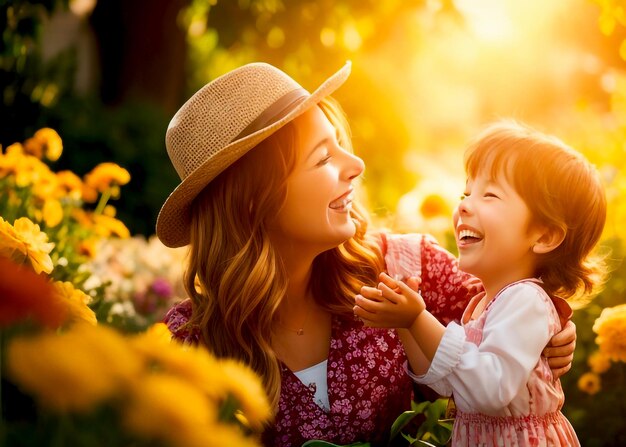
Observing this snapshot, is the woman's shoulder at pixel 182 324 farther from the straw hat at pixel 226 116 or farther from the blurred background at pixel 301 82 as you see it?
the blurred background at pixel 301 82

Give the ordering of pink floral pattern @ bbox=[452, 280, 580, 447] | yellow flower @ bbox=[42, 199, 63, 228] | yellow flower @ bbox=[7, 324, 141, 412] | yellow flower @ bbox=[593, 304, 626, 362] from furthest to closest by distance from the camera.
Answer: yellow flower @ bbox=[42, 199, 63, 228], yellow flower @ bbox=[593, 304, 626, 362], pink floral pattern @ bbox=[452, 280, 580, 447], yellow flower @ bbox=[7, 324, 141, 412]

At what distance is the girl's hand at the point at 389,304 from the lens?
2.05m

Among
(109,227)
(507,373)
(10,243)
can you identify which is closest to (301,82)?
(109,227)

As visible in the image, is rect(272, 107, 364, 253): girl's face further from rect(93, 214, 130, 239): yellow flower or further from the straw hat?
rect(93, 214, 130, 239): yellow flower

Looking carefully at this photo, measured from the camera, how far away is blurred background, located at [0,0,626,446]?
3961 mm

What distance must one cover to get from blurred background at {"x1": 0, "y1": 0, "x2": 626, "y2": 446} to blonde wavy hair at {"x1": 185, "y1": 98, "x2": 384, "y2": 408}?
618 mm

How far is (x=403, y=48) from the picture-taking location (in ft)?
40.5

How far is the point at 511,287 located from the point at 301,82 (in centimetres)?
760

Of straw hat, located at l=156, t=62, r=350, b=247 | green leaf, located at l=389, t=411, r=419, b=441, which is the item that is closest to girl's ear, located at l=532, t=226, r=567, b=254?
green leaf, located at l=389, t=411, r=419, b=441

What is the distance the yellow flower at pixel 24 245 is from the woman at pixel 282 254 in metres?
0.61

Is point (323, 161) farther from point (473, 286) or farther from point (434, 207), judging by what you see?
point (434, 207)

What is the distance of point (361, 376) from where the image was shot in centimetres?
255

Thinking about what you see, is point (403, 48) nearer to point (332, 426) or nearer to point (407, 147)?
point (407, 147)

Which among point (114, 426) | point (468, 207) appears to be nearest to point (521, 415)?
point (468, 207)
